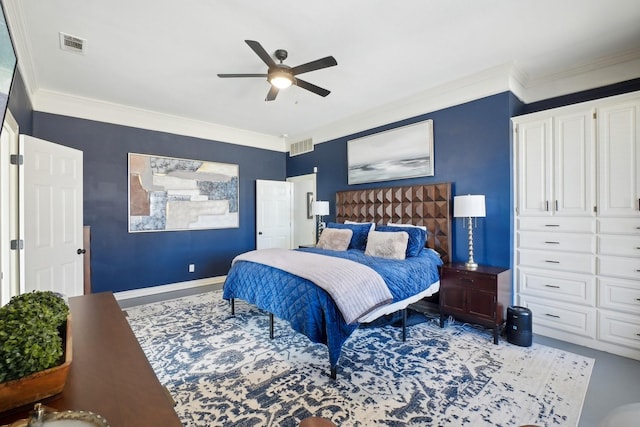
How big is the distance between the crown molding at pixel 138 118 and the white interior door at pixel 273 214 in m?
0.92

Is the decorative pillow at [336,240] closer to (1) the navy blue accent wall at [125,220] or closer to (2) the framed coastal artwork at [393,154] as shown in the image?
(2) the framed coastal artwork at [393,154]

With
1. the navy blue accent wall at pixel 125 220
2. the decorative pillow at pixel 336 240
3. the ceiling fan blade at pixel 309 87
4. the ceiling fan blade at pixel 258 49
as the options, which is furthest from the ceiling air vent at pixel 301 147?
the ceiling fan blade at pixel 258 49

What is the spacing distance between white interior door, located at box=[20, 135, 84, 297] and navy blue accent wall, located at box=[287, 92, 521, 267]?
446 cm

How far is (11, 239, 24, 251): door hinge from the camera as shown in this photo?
2695 millimetres

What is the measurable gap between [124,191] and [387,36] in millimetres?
4387

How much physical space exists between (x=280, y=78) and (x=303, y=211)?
12.2 ft

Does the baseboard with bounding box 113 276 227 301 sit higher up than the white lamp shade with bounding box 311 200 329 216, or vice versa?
the white lamp shade with bounding box 311 200 329 216

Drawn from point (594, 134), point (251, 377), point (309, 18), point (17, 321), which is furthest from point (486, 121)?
point (17, 321)

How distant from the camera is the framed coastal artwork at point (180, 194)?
4.65 meters

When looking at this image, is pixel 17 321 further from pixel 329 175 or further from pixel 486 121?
pixel 329 175

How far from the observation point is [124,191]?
4531 mm

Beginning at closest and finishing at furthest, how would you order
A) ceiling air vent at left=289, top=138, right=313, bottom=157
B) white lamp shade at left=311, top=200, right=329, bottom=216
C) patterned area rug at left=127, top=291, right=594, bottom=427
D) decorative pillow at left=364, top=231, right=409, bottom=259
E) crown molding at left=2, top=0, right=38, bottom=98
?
1. patterned area rug at left=127, top=291, right=594, bottom=427
2. crown molding at left=2, top=0, right=38, bottom=98
3. decorative pillow at left=364, top=231, right=409, bottom=259
4. white lamp shade at left=311, top=200, right=329, bottom=216
5. ceiling air vent at left=289, top=138, right=313, bottom=157

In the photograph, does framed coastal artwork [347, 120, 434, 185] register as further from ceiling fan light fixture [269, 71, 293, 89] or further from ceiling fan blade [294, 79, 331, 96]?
ceiling fan light fixture [269, 71, 293, 89]

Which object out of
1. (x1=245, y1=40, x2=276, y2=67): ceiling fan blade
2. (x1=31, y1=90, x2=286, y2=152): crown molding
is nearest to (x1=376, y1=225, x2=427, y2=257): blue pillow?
(x1=245, y1=40, x2=276, y2=67): ceiling fan blade
